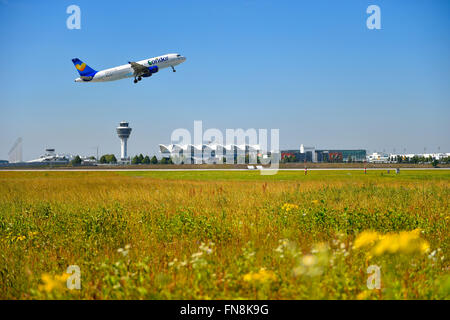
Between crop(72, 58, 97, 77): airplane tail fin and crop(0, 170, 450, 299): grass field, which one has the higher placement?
crop(72, 58, 97, 77): airplane tail fin

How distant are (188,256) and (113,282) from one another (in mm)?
2465

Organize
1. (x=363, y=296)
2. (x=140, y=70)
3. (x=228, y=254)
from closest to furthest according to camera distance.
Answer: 1. (x=363, y=296)
2. (x=228, y=254)
3. (x=140, y=70)

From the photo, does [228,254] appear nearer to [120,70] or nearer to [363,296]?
[363,296]

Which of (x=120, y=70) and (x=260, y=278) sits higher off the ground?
(x=120, y=70)

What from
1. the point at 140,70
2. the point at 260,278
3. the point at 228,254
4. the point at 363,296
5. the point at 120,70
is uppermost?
the point at 120,70

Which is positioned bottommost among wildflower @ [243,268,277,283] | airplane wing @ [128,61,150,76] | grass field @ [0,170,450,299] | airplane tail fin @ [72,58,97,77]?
grass field @ [0,170,450,299]

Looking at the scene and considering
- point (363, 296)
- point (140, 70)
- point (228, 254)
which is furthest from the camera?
point (140, 70)

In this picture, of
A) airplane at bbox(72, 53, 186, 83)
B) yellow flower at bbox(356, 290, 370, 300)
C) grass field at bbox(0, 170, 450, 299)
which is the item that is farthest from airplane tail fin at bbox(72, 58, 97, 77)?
yellow flower at bbox(356, 290, 370, 300)


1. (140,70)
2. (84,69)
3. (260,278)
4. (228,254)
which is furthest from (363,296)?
(84,69)

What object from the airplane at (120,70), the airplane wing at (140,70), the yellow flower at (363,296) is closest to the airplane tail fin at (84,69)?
the airplane at (120,70)

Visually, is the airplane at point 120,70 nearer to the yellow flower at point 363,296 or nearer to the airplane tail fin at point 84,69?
the airplane tail fin at point 84,69

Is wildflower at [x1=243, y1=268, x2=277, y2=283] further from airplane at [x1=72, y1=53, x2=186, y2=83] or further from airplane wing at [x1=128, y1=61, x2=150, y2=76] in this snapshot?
airplane at [x1=72, y1=53, x2=186, y2=83]
